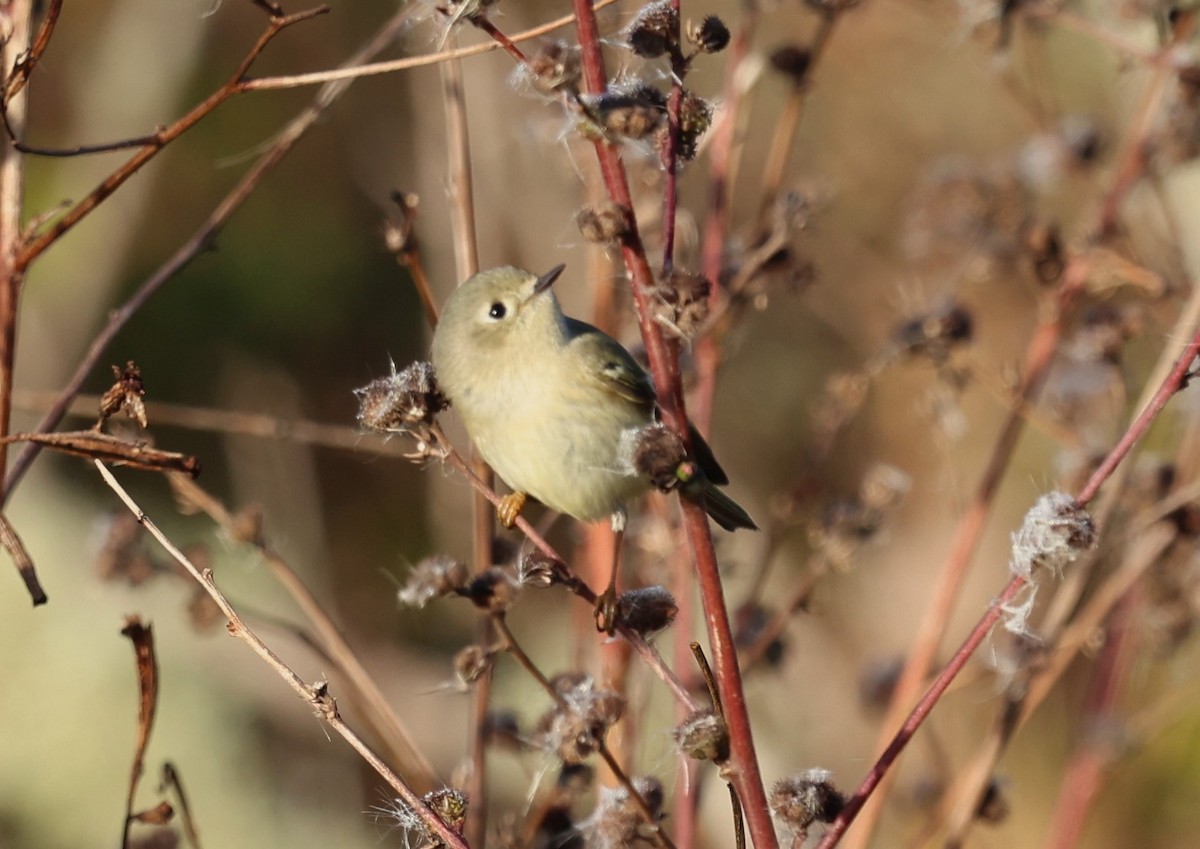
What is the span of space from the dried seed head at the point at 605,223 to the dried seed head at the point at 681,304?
7 centimetres

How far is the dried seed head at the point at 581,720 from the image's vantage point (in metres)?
1.46

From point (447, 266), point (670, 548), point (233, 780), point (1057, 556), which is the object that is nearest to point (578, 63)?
point (1057, 556)

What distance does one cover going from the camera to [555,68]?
1.37 m

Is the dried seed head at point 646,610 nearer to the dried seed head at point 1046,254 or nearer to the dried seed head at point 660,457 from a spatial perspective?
the dried seed head at point 660,457

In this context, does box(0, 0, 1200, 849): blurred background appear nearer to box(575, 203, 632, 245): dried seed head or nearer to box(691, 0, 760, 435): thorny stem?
box(691, 0, 760, 435): thorny stem

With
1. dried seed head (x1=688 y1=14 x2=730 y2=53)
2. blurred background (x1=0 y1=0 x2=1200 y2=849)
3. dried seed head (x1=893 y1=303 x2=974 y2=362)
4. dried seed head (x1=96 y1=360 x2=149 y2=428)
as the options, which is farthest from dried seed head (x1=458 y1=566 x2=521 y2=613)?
blurred background (x1=0 y1=0 x2=1200 y2=849)

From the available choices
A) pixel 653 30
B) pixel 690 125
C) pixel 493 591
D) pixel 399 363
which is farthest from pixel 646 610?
pixel 399 363

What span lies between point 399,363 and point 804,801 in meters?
4.21

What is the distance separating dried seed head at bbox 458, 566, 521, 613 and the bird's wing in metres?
0.66

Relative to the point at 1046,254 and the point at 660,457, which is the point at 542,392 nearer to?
the point at 660,457

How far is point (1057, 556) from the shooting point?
52.7 inches

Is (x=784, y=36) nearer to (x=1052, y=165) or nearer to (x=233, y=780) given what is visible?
(x=1052, y=165)

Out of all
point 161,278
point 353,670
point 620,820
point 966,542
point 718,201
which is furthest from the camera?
point 718,201

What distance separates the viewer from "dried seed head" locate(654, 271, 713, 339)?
52.9 inches
